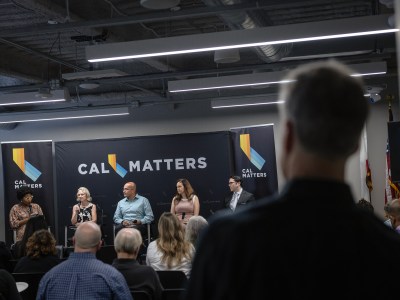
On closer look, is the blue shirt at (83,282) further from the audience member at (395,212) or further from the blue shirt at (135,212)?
the blue shirt at (135,212)

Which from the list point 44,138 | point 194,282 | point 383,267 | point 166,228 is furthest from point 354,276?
point 44,138

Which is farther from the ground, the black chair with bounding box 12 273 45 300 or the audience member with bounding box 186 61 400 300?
the audience member with bounding box 186 61 400 300

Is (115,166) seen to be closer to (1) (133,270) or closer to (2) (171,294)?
(1) (133,270)

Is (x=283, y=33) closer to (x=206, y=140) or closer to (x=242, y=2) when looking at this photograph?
(x=242, y=2)

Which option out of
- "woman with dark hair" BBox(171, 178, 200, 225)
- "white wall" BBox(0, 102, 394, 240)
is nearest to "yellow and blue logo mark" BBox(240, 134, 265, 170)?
"white wall" BBox(0, 102, 394, 240)

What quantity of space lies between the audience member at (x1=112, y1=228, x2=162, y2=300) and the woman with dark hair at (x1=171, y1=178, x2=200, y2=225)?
5.41 meters

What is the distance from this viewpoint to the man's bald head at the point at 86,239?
11.9 feet

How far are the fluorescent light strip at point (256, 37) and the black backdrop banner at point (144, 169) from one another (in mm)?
6232

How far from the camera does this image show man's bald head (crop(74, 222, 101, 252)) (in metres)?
3.64

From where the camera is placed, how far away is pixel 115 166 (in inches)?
493

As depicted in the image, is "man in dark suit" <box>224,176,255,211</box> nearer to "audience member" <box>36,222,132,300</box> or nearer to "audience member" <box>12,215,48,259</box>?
"audience member" <box>12,215,48,259</box>

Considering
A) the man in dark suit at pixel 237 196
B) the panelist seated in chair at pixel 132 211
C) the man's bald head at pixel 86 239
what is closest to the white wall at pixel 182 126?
the man in dark suit at pixel 237 196

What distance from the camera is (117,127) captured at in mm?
13406

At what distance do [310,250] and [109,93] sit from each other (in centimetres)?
1204
